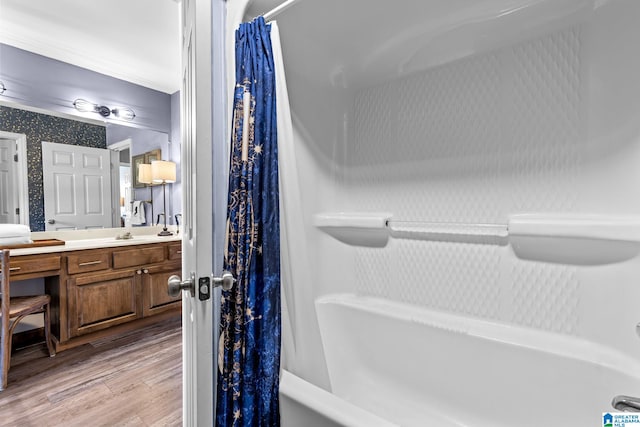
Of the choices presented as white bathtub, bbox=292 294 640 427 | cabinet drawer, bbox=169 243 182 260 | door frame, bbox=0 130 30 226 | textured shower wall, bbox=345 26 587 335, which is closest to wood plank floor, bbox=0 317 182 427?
cabinet drawer, bbox=169 243 182 260

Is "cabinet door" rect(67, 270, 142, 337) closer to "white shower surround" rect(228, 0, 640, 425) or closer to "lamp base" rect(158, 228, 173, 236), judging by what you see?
"lamp base" rect(158, 228, 173, 236)

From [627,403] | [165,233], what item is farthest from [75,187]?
[627,403]

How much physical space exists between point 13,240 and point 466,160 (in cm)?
310

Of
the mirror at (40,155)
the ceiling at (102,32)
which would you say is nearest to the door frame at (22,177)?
the mirror at (40,155)

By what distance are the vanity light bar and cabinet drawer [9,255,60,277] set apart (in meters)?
1.43

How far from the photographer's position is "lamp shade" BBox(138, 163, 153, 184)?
3.22 metres

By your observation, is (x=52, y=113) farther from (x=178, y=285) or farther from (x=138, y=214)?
(x=178, y=285)

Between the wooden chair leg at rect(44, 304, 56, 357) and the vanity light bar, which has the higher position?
the vanity light bar

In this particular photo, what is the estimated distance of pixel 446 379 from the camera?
1.59 m

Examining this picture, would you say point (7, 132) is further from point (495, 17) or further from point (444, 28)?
point (495, 17)

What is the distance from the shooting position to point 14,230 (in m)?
2.31

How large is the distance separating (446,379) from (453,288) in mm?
457

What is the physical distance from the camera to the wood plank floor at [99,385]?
67.6 inches

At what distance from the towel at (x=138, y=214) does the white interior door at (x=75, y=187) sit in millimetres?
221
